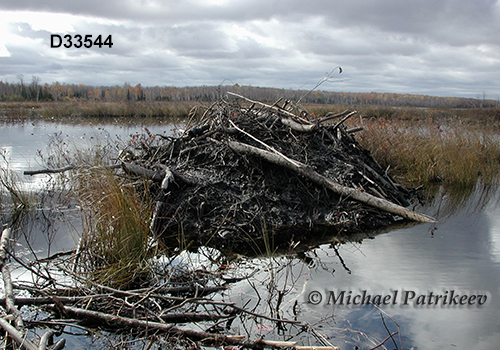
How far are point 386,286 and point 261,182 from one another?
9.68ft

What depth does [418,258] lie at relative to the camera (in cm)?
561

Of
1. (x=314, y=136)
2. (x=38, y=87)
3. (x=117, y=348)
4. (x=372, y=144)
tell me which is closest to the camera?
(x=117, y=348)

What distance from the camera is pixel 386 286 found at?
15.5 ft

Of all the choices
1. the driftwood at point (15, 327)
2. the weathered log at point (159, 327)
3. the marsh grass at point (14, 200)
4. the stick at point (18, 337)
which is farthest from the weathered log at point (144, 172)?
the stick at point (18, 337)

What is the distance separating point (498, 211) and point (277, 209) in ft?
16.1

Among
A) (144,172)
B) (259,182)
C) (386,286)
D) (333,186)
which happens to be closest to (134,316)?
(386,286)

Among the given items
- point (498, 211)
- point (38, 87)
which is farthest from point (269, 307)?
point (38, 87)

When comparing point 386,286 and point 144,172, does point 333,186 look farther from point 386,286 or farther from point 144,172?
point 144,172

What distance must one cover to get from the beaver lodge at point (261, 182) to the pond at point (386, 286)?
1.90 feet

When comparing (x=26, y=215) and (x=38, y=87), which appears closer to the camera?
(x=26, y=215)

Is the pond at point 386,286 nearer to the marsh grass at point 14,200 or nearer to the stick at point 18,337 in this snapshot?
the stick at point 18,337

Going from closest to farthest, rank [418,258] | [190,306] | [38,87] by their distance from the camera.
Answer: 1. [190,306]
2. [418,258]
3. [38,87]

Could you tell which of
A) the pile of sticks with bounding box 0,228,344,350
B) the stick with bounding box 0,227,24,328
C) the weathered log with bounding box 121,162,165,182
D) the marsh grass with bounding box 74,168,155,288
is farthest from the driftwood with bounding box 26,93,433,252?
the stick with bounding box 0,227,24,328

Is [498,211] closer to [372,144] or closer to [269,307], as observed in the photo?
[372,144]
